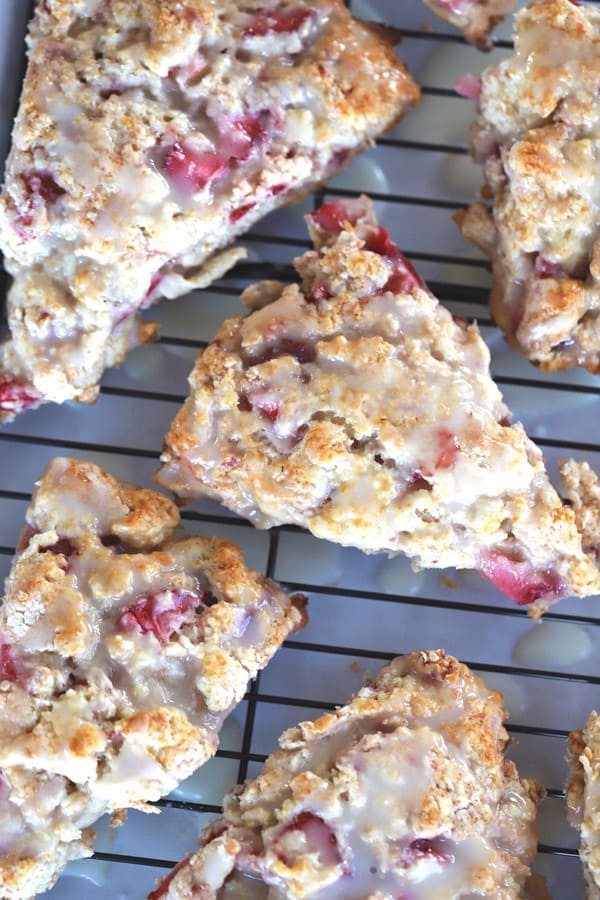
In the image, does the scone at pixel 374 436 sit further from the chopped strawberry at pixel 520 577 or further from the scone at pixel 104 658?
the scone at pixel 104 658

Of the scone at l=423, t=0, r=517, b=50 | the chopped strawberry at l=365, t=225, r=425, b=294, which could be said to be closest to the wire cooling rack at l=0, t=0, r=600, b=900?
the scone at l=423, t=0, r=517, b=50

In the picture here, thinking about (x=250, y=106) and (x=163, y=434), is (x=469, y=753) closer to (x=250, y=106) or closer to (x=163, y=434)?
(x=163, y=434)

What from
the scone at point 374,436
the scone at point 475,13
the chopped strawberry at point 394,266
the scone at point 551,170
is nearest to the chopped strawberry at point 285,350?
the scone at point 374,436

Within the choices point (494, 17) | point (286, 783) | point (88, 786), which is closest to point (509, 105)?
point (494, 17)

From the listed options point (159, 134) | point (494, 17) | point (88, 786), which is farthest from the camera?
point (494, 17)

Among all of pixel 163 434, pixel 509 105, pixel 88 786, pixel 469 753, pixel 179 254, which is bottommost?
pixel 88 786
